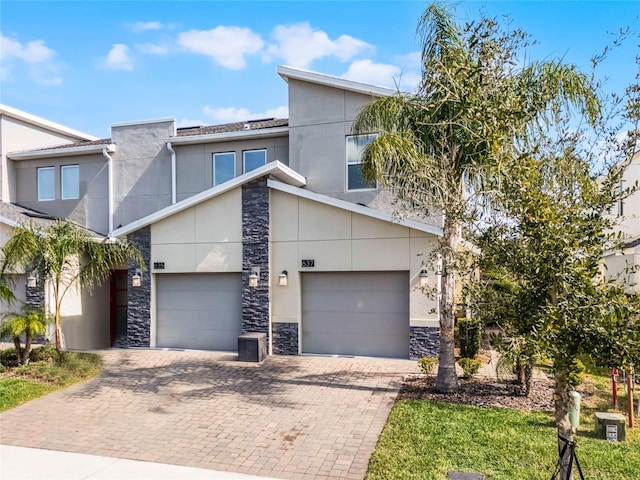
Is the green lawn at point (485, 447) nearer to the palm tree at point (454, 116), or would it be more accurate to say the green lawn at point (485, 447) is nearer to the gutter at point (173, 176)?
the palm tree at point (454, 116)

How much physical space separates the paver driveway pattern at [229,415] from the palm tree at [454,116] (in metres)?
2.20

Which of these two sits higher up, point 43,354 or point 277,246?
point 277,246

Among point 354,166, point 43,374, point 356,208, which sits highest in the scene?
point 354,166

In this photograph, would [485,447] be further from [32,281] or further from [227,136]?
[32,281]

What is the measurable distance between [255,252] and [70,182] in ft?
30.5

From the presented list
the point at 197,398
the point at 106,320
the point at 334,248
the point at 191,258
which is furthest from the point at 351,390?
the point at 106,320

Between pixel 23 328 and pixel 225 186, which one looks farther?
pixel 225 186

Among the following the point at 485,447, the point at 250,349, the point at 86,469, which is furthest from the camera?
the point at 250,349

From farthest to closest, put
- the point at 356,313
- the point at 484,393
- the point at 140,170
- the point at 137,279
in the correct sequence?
the point at 140,170 → the point at 137,279 → the point at 356,313 → the point at 484,393

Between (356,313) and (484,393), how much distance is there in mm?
4159

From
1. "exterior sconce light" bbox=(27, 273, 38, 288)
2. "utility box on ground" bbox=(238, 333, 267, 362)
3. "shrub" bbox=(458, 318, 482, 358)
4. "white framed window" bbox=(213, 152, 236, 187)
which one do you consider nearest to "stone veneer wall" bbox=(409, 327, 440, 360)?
"shrub" bbox=(458, 318, 482, 358)

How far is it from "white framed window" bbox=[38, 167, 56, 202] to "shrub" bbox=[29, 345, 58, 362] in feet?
25.8

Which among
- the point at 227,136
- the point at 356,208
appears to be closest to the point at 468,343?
the point at 356,208

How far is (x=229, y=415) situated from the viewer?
7.89 meters
